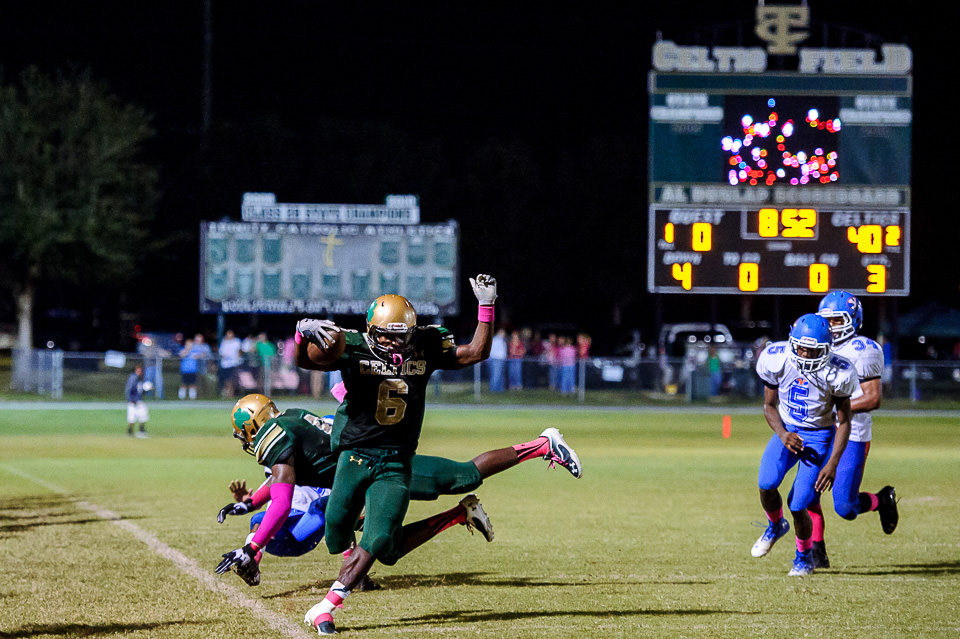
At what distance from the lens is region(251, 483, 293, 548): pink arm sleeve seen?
691 centimetres

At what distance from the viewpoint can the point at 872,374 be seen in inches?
336

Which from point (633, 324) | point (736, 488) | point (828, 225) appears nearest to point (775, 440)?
point (736, 488)

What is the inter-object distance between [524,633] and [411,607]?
0.96 metres

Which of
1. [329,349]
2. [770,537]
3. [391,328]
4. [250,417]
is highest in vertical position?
[391,328]

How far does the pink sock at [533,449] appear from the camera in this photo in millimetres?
7051

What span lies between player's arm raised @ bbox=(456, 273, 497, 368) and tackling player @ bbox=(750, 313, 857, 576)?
227 centimetres

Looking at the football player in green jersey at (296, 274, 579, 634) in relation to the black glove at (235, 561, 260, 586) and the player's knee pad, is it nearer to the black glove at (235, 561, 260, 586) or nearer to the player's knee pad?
the player's knee pad

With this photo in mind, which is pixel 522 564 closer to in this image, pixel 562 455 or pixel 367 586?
pixel 367 586

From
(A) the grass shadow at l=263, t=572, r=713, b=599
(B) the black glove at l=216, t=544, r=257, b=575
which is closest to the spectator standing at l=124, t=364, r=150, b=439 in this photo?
(A) the grass shadow at l=263, t=572, r=713, b=599

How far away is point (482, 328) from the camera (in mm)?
6562

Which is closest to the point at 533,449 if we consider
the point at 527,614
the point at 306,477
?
the point at 527,614

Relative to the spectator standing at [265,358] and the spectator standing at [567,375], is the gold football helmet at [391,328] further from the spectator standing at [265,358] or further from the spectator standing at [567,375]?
the spectator standing at [567,375]

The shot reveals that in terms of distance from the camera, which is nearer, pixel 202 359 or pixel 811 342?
pixel 811 342

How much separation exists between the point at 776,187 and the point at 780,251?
1164 mm
